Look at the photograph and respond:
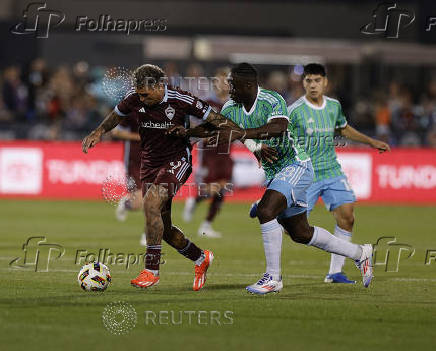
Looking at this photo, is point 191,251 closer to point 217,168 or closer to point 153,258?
point 153,258

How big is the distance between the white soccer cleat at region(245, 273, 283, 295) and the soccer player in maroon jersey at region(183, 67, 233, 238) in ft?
19.7

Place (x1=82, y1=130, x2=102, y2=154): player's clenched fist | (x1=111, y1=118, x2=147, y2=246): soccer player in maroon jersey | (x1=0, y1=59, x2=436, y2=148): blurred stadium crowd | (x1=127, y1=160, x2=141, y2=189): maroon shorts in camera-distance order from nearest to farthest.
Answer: (x1=82, y1=130, x2=102, y2=154): player's clenched fist, (x1=111, y1=118, x2=147, y2=246): soccer player in maroon jersey, (x1=127, y1=160, x2=141, y2=189): maroon shorts, (x1=0, y1=59, x2=436, y2=148): blurred stadium crowd

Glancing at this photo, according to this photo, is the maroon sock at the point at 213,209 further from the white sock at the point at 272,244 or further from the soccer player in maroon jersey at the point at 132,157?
the white sock at the point at 272,244

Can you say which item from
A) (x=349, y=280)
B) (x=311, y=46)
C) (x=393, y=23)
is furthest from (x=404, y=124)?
(x=349, y=280)

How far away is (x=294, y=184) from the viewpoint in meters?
9.42

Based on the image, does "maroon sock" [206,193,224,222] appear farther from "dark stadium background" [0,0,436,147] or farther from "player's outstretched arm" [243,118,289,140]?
"player's outstretched arm" [243,118,289,140]

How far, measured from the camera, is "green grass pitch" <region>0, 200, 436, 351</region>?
693cm

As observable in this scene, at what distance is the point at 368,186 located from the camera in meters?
23.2

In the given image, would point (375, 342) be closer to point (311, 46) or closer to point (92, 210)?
point (92, 210)

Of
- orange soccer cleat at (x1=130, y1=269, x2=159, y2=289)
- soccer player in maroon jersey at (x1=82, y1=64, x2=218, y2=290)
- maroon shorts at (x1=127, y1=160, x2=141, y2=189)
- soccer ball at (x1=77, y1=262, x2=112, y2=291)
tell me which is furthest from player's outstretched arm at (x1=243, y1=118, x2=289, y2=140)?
maroon shorts at (x1=127, y1=160, x2=141, y2=189)

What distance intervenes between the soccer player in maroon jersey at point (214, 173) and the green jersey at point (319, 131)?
4.46m

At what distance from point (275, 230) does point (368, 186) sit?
1413 cm

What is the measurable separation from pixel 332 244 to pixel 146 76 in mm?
2533

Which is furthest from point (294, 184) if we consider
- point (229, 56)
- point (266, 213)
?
point (229, 56)
